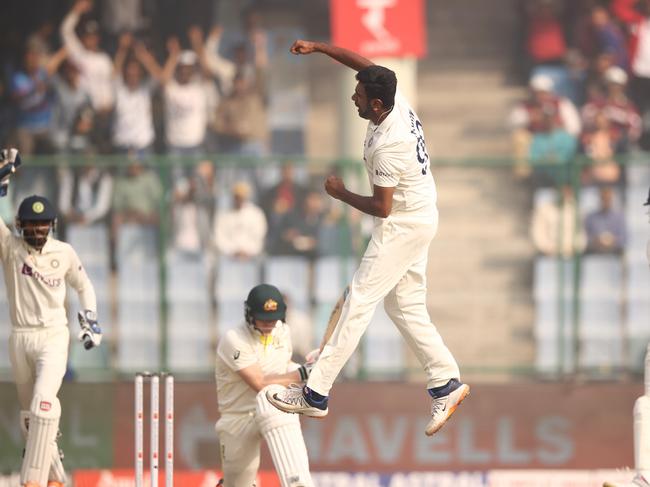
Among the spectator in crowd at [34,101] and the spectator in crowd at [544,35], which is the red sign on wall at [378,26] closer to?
the spectator in crowd at [544,35]

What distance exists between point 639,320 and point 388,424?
7.80ft

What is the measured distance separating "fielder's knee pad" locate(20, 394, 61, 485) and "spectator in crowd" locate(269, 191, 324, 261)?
426cm

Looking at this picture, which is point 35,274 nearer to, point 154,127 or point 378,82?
point 378,82

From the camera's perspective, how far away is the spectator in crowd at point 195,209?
1473 cm

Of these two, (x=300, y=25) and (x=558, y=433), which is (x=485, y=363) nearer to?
(x=558, y=433)

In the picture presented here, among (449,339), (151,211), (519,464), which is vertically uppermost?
(151,211)

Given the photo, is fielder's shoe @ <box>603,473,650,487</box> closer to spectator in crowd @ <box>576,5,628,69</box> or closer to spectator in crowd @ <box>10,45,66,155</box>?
spectator in crowd @ <box>576,5,628,69</box>

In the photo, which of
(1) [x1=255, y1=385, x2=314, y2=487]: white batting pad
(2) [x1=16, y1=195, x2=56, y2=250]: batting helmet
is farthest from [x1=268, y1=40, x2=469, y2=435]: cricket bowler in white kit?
(2) [x1=16, y1=195, x2=56, y2=250]: batting helmet

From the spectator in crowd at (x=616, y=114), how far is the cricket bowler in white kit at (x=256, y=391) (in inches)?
244

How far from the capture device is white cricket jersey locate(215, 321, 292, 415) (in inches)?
427

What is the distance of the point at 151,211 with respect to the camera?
14.8 m

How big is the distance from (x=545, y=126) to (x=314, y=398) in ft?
25.1

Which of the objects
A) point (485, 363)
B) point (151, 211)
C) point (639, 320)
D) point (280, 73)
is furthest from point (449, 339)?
point (280, 73)

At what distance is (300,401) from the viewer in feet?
31.2
